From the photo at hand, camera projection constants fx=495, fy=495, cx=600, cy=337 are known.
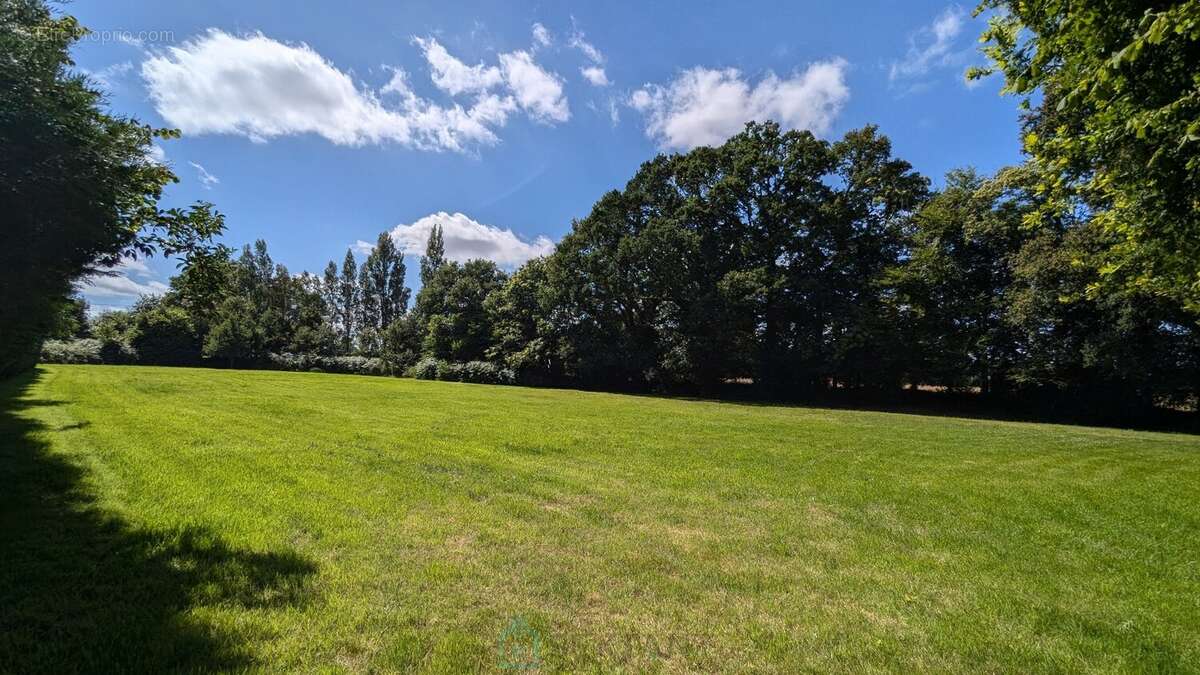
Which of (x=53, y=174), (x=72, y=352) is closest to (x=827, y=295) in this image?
(x=53, y=174)

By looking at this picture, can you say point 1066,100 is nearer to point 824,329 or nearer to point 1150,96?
point 1150,96

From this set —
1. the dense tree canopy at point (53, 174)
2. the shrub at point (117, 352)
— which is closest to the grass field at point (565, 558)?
the dense tree canopy at point (53, 174)

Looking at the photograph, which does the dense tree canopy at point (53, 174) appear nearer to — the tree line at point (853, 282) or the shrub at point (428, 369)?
the tree line at point (853, 282)

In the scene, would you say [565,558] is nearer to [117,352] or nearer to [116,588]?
[116,588]

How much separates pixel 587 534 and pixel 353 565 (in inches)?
82.2

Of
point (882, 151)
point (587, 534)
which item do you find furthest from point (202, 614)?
point (882, 151)

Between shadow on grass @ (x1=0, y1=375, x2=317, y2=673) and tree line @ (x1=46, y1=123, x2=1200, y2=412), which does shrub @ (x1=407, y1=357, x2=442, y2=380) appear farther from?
shadow on grass @ (x1=0, y1=375, x2=317, y2=673)

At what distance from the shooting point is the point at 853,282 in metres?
28.6

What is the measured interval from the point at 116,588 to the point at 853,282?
31.4 m

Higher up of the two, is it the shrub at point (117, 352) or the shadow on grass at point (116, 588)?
the shrub at point (117, 352)

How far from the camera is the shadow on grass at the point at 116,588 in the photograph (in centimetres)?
265

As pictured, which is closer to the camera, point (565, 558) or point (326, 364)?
point (565, 558)

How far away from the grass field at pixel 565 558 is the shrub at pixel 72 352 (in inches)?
1663

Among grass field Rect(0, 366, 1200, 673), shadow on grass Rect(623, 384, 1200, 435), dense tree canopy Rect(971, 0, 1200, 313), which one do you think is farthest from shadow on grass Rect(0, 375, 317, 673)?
shadow on grass Rect(623, 384, 1200, 435)
